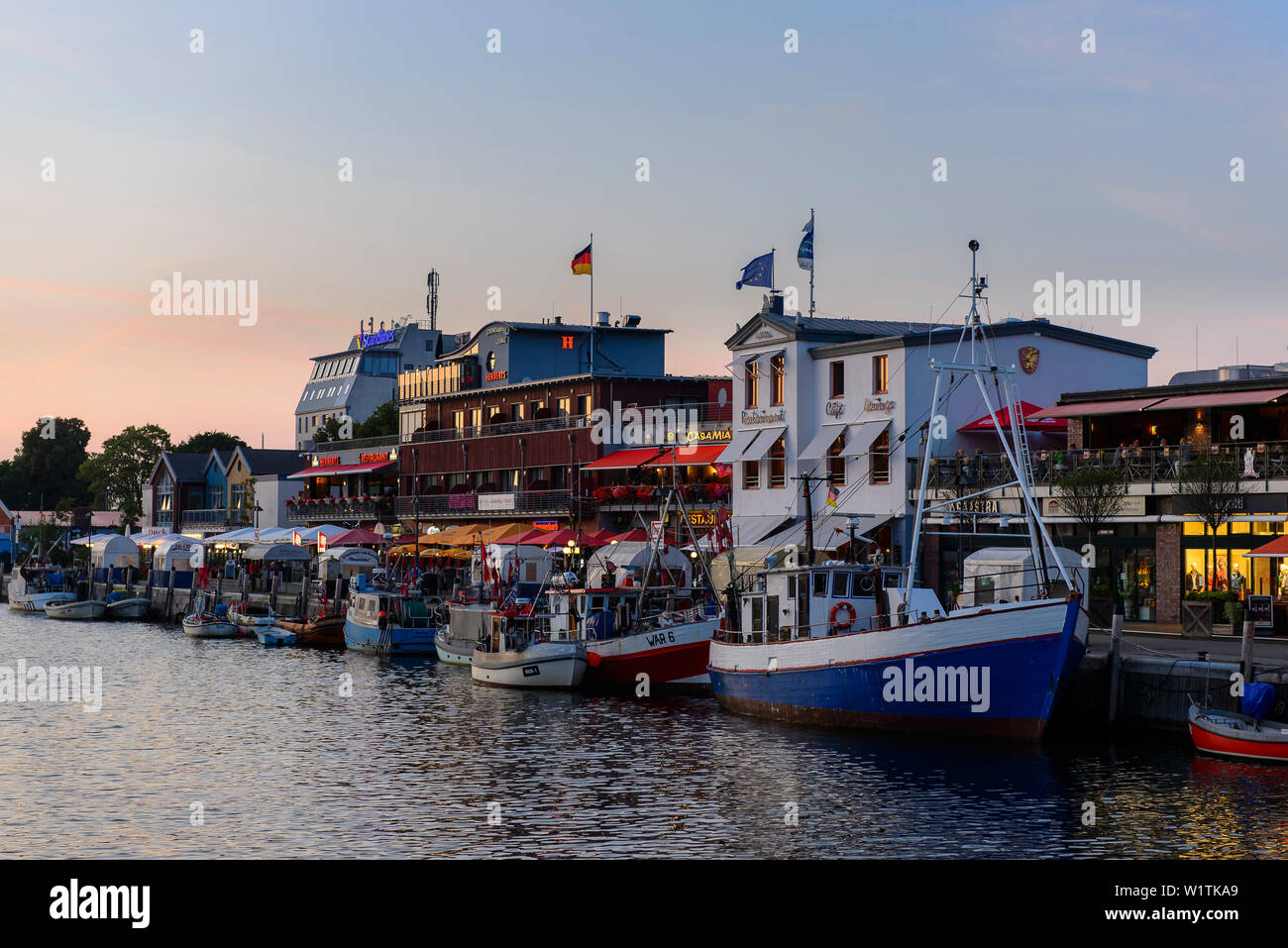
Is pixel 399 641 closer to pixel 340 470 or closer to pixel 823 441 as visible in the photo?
pixel 823 441

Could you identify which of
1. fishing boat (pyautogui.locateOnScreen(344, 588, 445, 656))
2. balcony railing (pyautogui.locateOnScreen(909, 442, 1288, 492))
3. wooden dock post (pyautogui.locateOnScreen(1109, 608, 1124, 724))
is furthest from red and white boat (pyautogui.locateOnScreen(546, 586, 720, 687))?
fishing boat (pyautogui.locateOnScreen(344, 588, 445, 656))

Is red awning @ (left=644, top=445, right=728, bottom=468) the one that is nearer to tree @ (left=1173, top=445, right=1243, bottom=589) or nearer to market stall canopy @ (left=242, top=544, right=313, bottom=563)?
market stall canopy @ (left=242, top=544, right=313, bottom=563)

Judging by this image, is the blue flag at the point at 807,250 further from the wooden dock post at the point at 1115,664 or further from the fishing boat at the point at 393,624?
the wooden dock post at the point at 1115,664

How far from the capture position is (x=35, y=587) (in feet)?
404

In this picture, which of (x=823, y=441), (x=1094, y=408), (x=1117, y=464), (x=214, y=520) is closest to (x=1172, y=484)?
(x=1117, y=464)

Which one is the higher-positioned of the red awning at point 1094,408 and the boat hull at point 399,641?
the red awning at point 1094,408

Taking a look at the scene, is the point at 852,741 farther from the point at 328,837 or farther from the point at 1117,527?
the point at 1117,527

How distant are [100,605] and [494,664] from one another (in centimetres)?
6503

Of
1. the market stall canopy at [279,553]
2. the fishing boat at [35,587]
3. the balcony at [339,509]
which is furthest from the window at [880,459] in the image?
the fishing boat at [35,587]

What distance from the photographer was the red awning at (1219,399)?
176 feet

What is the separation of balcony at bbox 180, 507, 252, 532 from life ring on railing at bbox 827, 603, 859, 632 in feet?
365

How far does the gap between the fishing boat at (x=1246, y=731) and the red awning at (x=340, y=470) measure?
96.9 meters

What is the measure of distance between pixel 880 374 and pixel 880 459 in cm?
414
